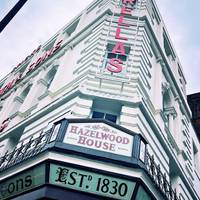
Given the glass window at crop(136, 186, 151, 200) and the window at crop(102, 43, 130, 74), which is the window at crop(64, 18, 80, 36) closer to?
the window at crop(102, 43, 130, 74)

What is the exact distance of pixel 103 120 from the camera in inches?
350

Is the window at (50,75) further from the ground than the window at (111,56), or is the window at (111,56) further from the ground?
the window at (50,75)

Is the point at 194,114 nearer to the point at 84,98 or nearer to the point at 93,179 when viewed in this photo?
the point at 84,98

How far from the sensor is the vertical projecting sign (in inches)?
496

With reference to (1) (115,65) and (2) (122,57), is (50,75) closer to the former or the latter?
(2) (122,57)

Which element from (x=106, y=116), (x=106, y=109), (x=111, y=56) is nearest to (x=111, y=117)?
(x=106, y=116)

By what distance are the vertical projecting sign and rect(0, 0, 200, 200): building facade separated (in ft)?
0.19

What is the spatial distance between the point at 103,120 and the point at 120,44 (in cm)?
607

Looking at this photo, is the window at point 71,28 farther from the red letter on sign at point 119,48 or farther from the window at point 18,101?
the red letter on sign at point 119,48

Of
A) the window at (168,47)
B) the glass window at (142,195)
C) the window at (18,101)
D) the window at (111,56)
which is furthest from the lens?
the window at (168,47)

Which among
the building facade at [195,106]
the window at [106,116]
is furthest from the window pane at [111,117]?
the building facade at [195,106]

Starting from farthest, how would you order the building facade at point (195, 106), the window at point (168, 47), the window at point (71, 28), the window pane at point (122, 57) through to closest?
the building facade at point (195, 106) → the window at point (71, 28) → the window at point (168, 47) → the window pane at point (122, 57)

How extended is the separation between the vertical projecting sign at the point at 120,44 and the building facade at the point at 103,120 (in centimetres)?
6

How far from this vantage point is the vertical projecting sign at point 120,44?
12.6 meters
